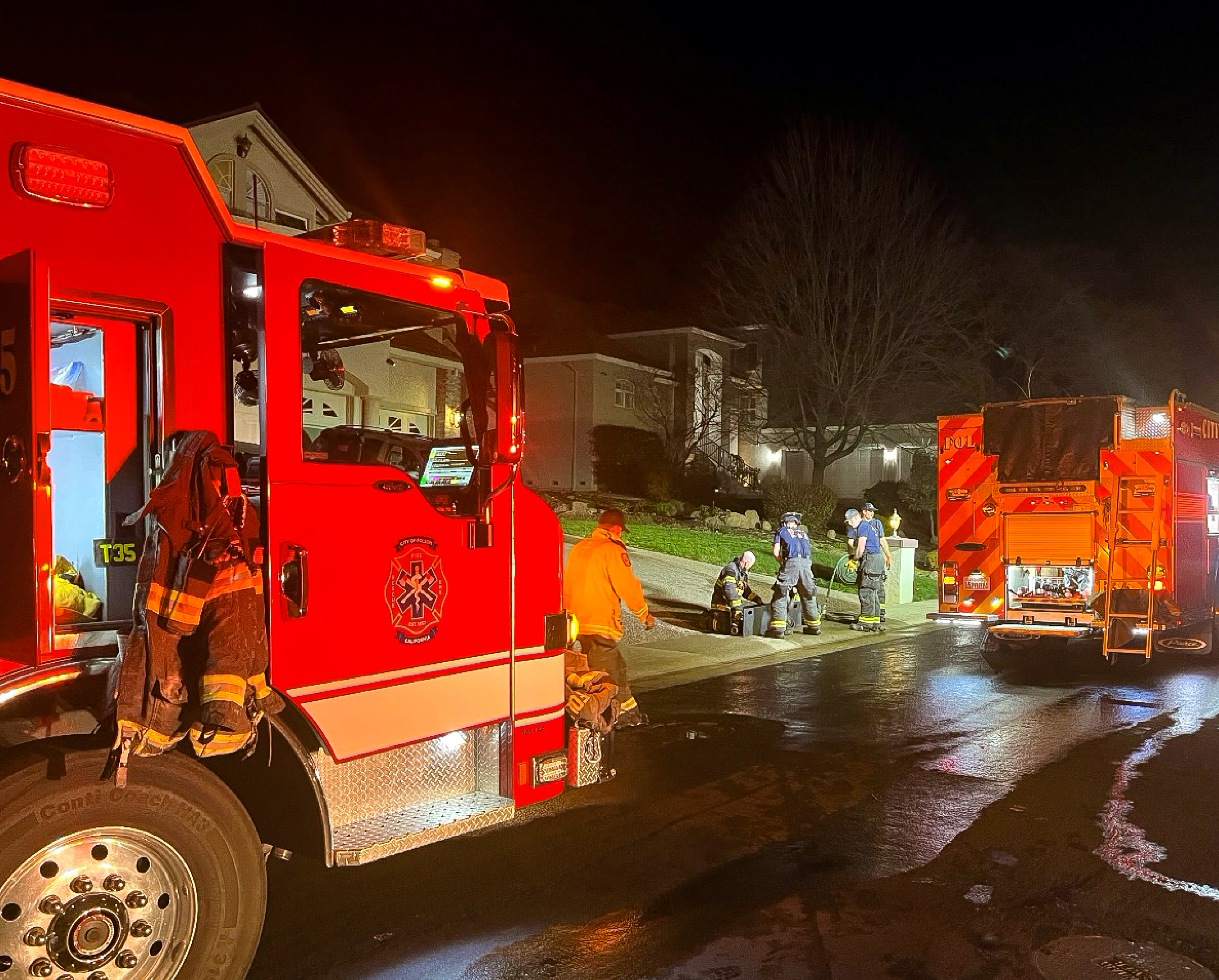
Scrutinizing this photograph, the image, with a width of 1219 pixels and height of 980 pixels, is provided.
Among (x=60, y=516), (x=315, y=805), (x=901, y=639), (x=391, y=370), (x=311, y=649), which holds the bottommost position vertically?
(x=901, y=639)

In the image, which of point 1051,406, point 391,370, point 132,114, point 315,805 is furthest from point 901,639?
point 132,114

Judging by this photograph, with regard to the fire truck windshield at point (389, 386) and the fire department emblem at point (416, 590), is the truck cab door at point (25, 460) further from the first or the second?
the fire department emblem at point (416, 590)

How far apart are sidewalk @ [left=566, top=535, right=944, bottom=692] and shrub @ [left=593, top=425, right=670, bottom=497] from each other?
1117 centimetres

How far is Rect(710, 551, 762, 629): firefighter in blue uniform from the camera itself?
13172mm

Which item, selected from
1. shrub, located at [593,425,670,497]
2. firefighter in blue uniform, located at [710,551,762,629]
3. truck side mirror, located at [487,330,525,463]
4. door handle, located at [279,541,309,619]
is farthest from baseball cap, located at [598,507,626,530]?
shrub, located at [593,425,670,497]

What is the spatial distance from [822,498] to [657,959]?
75.8 feet

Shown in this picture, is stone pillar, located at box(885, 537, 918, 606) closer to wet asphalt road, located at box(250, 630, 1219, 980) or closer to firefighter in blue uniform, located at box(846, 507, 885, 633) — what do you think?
firefighter in blue uniform, located at box(846, 507, 885, 633)

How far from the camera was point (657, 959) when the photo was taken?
13.0 feet

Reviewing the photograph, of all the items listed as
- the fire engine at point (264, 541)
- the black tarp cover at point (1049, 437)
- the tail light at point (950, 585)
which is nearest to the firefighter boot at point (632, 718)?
the fire engine at point (264, 541)

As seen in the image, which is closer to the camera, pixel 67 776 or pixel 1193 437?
pixel 67 776

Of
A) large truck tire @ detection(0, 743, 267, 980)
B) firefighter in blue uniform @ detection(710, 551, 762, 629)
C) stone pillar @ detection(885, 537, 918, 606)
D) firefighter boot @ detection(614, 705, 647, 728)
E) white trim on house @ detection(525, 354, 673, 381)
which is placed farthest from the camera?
white trim on house @ detection(525, 354, 673, 381)

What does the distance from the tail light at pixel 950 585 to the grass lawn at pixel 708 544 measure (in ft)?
23.2

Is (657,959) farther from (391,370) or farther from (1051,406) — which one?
(1051,406)

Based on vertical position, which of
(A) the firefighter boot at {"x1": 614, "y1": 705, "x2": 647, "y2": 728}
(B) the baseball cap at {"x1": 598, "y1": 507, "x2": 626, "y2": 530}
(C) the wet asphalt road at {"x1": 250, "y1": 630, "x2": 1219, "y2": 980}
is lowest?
(C) the wet asphalt road at {"x1": 250, "y1": 630, "x2": 1219, "y2": 980}
